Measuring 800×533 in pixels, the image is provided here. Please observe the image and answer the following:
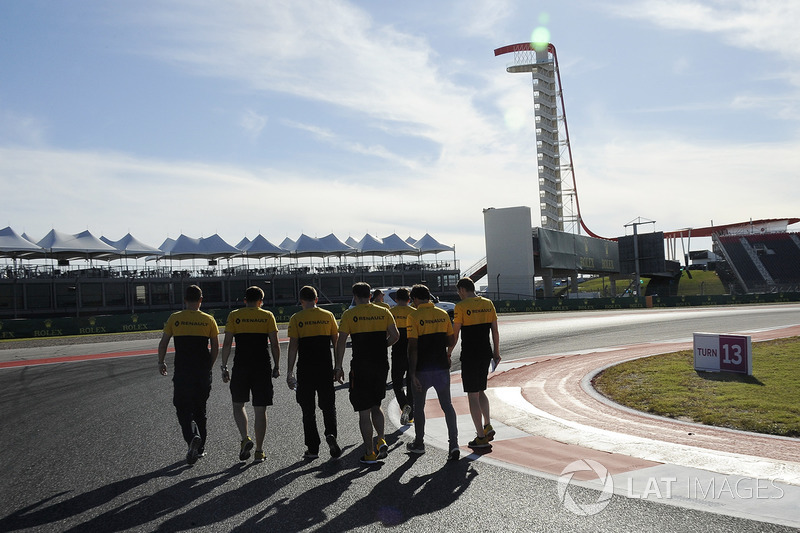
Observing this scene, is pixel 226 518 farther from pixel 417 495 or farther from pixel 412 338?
pixel 412 338

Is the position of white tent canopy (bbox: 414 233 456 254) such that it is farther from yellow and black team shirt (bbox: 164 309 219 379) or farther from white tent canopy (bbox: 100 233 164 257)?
yellow and black team shirt (bbox: 164 309 219 379)

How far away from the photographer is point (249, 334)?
6652mm

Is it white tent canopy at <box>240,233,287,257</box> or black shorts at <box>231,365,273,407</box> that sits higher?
white tent canopy at <box>240,233,287,257</box>

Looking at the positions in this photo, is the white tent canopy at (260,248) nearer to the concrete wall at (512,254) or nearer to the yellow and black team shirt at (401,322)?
the concrete wall at (512,254)

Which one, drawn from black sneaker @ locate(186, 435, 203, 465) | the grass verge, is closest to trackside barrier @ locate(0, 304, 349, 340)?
the grass verge

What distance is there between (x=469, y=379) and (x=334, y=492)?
215 cm

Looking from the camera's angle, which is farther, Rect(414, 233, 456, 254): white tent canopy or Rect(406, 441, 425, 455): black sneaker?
Rect(414, 233, 456, 254): white tent canopy

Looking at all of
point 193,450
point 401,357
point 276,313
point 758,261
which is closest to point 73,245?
point 276,313

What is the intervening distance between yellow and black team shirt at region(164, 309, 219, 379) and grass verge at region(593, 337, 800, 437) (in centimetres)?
627

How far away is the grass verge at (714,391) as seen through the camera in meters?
7.97

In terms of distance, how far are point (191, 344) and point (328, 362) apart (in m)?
1.53

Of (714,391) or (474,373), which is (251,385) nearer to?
(474,373)

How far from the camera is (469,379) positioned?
6.83 m

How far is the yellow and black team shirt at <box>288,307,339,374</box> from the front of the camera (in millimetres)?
6535
